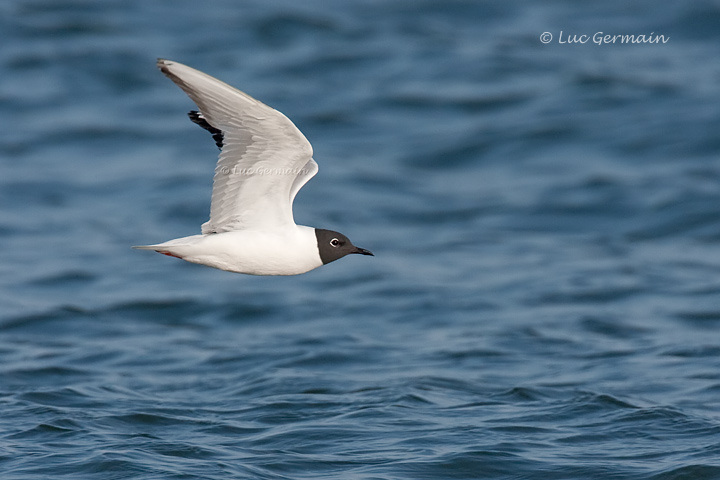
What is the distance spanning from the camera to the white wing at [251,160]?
25.5ft

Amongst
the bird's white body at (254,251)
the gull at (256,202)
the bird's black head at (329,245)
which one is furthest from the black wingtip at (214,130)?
the bird's black head at (329,245)

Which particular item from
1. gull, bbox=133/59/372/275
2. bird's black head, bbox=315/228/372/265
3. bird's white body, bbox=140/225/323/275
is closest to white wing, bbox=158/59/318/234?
gull, bbox=133/59/372/275

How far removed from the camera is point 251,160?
8289mm

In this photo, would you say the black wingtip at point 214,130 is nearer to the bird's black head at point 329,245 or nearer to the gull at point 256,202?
the gull at point 256,202

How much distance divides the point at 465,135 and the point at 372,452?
11680mm

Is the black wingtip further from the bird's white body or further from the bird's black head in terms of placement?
the bird's black head

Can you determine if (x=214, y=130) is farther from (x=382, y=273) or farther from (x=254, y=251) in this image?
(x=382, y=273)

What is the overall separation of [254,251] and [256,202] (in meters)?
0.48

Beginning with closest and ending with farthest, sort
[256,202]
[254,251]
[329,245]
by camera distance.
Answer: [254,251]
[329,245]
[256,202]

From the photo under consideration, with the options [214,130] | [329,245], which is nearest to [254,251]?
[329,245]

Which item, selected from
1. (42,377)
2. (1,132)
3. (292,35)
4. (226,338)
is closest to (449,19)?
(292,35)

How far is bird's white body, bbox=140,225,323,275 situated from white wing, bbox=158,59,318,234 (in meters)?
0.21

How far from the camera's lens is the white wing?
7.78m

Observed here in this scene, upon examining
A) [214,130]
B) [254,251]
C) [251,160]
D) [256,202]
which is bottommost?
[254,251]
